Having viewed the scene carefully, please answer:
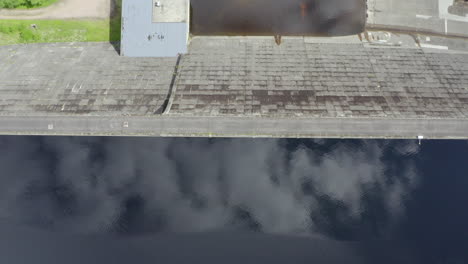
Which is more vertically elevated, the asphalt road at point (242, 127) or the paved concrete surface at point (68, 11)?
the paved concrete surface at point (68, 11)

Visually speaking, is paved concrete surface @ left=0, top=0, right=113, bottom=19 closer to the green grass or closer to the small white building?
the green grass

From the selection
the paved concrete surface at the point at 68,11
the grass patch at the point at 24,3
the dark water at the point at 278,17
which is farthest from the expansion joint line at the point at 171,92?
the grass patch at the point at 24,3

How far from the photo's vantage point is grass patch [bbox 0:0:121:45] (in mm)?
55938

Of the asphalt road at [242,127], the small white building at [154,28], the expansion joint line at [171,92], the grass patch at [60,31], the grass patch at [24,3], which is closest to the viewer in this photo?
the asphalt road at [242,127]

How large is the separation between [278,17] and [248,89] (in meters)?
18.4

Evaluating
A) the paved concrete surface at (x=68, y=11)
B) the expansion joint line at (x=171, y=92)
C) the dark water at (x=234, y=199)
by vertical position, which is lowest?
the dark water at (x=234, y=199)

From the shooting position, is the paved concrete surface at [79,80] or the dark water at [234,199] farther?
the paved concrete surface at [79,80]

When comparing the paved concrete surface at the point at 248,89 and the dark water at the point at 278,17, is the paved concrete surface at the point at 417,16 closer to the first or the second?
the paved concrete surface at the point at 248,89

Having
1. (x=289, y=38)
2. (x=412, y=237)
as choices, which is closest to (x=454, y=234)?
(x=412, y=237)

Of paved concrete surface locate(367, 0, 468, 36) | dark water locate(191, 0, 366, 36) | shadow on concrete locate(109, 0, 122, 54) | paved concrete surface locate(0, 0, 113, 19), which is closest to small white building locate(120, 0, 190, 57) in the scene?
shadow on concrete locate(109, 0, 122, 54)

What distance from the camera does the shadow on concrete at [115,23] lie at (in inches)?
2189

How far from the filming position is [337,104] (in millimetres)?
47312

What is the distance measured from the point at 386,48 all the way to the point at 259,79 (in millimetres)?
25304

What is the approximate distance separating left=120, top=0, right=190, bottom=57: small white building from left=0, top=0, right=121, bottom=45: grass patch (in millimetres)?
5824
